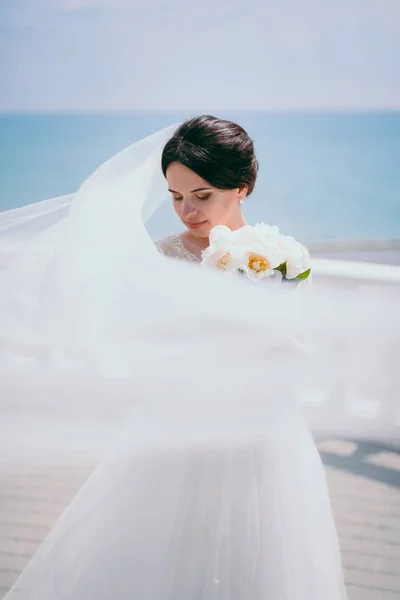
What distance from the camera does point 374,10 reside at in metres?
3.49

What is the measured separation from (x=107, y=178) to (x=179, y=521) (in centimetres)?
56

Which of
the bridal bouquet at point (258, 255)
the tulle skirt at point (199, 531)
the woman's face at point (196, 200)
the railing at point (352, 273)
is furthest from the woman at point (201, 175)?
the railing at point (352, 273)

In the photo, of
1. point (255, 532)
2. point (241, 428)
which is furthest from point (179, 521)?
point (241, 428)

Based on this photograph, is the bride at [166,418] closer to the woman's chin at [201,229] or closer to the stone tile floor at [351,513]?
the woman's chin at [201,229]

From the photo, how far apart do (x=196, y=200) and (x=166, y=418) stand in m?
0.48

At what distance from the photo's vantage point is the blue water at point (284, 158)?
3.72 m

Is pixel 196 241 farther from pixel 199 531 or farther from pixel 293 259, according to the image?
pixel 199 531

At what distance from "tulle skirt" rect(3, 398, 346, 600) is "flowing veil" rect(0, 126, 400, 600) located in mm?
83

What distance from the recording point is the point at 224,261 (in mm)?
1071

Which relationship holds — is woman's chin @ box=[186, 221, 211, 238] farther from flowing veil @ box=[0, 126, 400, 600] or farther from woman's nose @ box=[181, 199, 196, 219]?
flowing veil @ box=[0, 126, 400, 600]

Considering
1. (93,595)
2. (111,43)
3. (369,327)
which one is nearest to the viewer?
(369,327)

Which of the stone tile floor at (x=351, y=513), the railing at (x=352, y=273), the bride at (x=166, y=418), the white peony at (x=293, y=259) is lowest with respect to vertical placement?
the stone tile floor at (x=351, y=513)

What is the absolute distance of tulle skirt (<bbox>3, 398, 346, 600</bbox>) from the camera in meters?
1.09

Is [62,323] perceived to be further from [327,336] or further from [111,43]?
[111,43]
